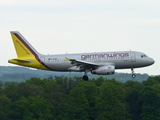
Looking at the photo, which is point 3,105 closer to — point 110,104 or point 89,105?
Answer: point 89,105

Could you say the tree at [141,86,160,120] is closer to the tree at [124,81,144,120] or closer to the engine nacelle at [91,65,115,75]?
the tree at [124,81,144,120]

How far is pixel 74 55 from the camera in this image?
8688cm

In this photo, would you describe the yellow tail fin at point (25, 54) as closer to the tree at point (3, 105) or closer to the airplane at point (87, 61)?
the airplane at point (87, 61)

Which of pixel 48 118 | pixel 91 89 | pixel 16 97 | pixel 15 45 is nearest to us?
pixel 15 45

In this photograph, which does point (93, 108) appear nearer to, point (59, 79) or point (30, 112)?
point (30, 112)

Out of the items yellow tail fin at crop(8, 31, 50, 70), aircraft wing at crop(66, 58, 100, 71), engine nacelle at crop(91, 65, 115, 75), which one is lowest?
engine nacelle at crop(91, 65, 115, 75)

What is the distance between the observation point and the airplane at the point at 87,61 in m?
84.4

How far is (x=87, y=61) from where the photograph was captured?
3381 inches

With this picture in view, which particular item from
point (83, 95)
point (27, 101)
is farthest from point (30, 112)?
point (83, 95)

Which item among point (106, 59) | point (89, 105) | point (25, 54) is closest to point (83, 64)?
point (106, 59)

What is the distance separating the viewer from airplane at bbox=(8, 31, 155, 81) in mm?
84438

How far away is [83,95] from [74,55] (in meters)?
63.4

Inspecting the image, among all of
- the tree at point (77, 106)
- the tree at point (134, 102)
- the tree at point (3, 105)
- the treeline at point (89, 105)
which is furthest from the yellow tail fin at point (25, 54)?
the tree at point (134, 102)

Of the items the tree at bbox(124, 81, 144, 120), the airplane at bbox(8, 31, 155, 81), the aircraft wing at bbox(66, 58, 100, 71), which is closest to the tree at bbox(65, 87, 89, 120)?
the tree at bbox(124, 81, 144, 120)
